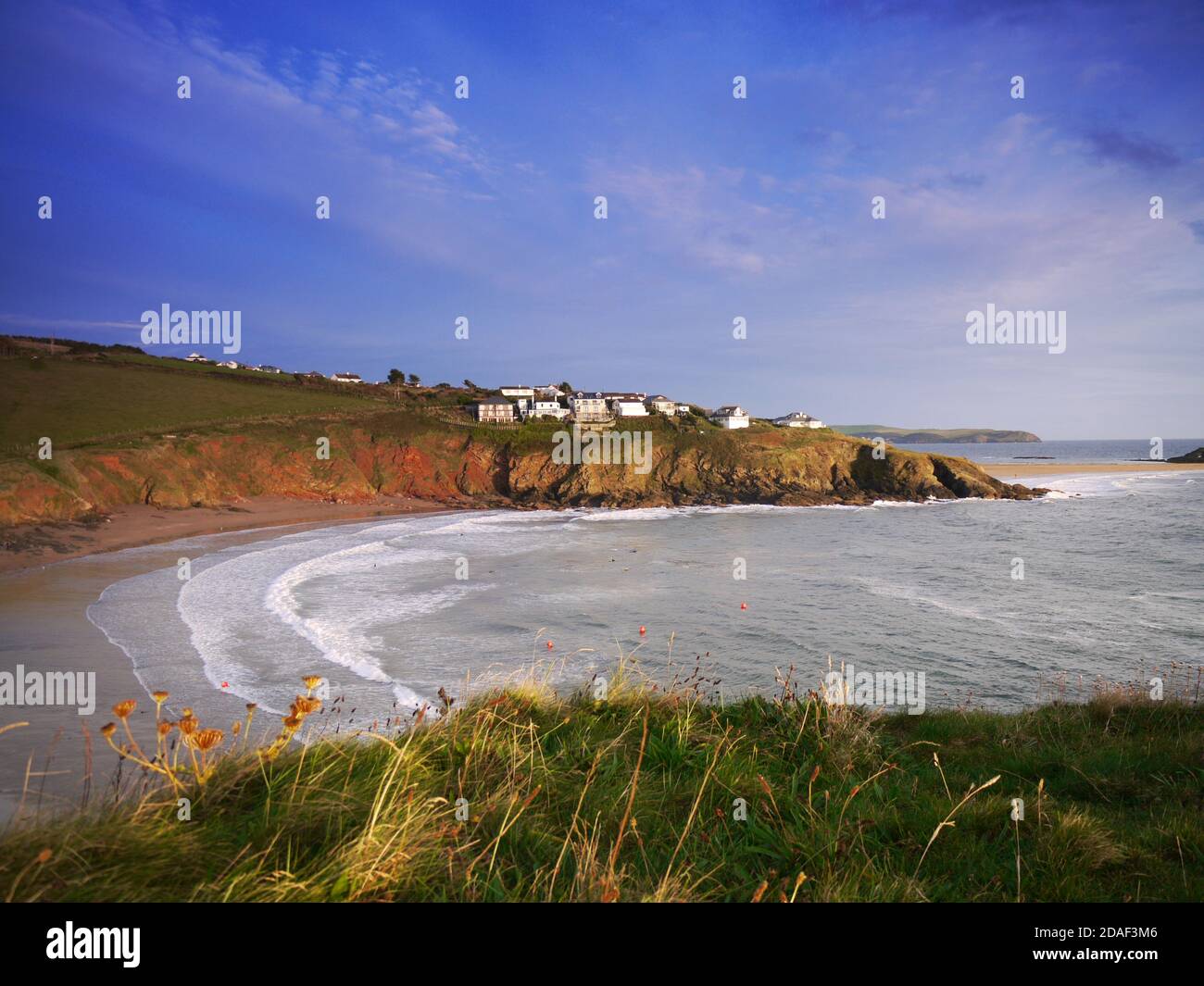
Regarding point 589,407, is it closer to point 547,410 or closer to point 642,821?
point 547,410

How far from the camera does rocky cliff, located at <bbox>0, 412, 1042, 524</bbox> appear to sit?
46469mm

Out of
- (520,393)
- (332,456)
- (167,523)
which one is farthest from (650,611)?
(520,393)

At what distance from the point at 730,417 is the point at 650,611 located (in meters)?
84.8

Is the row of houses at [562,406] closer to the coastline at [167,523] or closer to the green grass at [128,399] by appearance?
the green grass at [128,399]

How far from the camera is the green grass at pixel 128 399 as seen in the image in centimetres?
5262

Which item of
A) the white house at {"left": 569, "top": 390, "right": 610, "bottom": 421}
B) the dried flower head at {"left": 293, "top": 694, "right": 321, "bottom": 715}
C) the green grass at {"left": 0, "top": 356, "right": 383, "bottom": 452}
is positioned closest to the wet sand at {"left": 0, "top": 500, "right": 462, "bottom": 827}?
the dried flower head at {"left": 293, "top": 694, "right": 321, "bottom": 715}

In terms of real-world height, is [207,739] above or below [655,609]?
above

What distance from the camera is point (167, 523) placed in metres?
42.3

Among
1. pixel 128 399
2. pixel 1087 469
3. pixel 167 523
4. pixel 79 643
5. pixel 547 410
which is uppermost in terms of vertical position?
pixel 547 410

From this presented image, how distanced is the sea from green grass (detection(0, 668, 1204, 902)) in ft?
9.61

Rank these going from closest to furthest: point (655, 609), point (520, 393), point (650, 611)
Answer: point (650, 611) → point (655, 609) → point (520, 393)

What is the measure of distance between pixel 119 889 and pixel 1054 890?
15.9ft

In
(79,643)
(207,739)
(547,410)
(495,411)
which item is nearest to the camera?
(207,739)

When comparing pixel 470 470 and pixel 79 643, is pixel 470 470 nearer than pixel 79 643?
No
